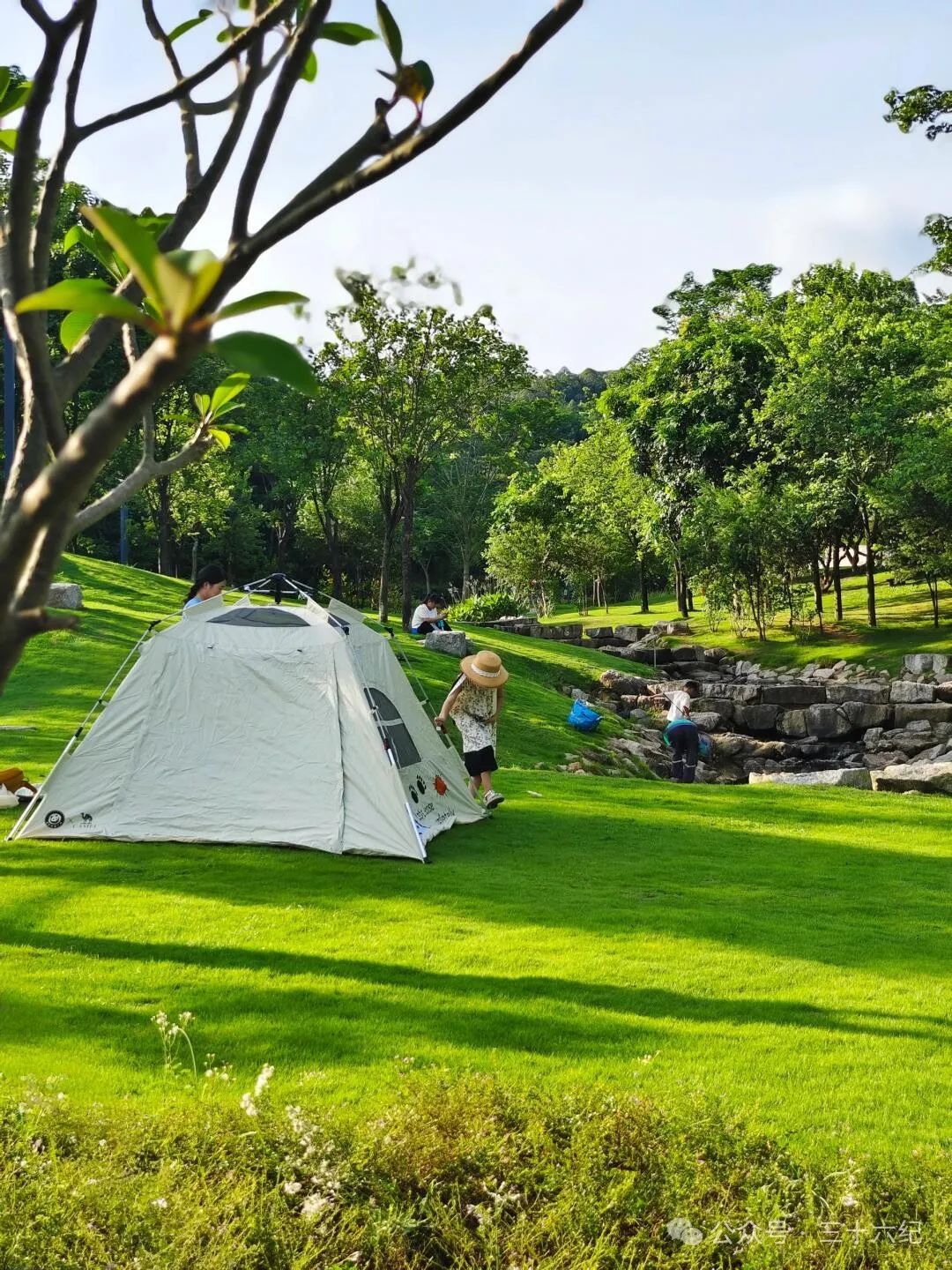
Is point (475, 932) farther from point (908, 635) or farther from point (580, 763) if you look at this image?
point (908, 635)

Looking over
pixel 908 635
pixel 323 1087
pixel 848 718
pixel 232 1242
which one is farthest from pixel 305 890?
pixel 908 635

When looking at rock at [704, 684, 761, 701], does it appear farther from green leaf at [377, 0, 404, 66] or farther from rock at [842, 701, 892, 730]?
green leaf at [377, 0, 404, 66]

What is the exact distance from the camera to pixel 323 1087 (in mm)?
4867

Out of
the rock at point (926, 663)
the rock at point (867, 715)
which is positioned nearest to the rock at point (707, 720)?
the rock at point (867, 715)

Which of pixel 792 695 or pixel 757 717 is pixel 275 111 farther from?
pixel 792 695

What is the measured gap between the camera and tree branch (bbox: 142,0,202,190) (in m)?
2.37

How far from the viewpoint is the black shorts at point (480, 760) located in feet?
37.3

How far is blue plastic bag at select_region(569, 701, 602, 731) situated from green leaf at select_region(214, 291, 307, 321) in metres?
19.3

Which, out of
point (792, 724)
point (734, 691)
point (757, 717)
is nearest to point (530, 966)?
point (792, 724)

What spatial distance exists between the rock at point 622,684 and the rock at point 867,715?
193 inches

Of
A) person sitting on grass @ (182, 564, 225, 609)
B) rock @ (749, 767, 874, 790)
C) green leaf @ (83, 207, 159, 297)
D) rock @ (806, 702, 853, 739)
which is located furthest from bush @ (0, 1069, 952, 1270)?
rock @ (806, 702, 853, 739)

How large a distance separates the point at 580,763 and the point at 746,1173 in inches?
544

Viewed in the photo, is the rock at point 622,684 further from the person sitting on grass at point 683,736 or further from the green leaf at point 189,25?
the green leaf at point 189,25

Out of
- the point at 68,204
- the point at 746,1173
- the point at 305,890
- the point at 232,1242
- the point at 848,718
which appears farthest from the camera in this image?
the point at 68,204
